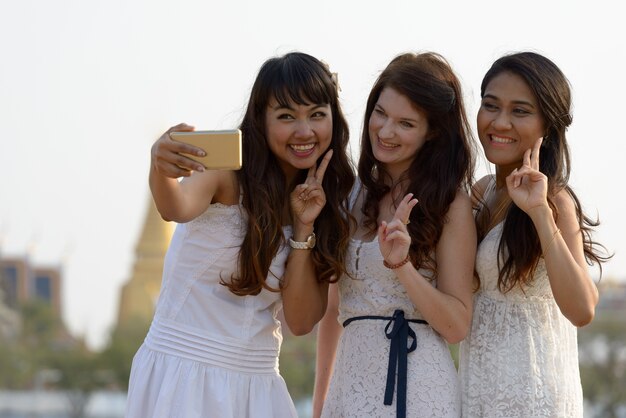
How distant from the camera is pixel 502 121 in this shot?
5316 mm

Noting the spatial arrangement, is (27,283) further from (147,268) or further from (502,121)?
(502,121)

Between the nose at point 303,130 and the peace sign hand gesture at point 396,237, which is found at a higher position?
the nose at point 303,130

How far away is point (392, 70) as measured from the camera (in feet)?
17.5

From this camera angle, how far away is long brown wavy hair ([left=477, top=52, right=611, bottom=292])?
205 inches

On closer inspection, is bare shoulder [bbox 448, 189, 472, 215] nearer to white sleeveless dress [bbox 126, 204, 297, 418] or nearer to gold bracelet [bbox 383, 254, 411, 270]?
gold bracelet [bbox 383, 254, 411, 270]

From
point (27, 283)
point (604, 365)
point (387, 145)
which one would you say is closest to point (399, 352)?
point (387, 145)

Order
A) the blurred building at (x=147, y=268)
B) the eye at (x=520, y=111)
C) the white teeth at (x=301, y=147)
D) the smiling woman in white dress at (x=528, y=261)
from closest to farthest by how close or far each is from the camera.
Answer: the smiling woman in white dress at (x=528, y=261) < the white teeth at (x=301, y=147) < the eye at (x=520, y=111) < the blurred building at (x=147, y=268)

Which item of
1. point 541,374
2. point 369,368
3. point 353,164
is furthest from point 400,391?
point 353,164

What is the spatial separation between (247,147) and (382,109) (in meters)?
0.47

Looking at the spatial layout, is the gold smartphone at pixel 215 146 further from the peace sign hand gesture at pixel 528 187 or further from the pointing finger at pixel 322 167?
the peace sign hand gesture at pixel 528 187

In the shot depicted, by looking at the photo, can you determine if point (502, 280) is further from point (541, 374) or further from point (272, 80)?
point (272, 80)

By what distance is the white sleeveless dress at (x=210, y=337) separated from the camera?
512cm

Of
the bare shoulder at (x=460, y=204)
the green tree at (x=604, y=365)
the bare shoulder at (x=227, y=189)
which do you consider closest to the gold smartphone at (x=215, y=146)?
the bare shoulder at (x=227, y=189)

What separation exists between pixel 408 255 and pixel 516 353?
1.59 ft
